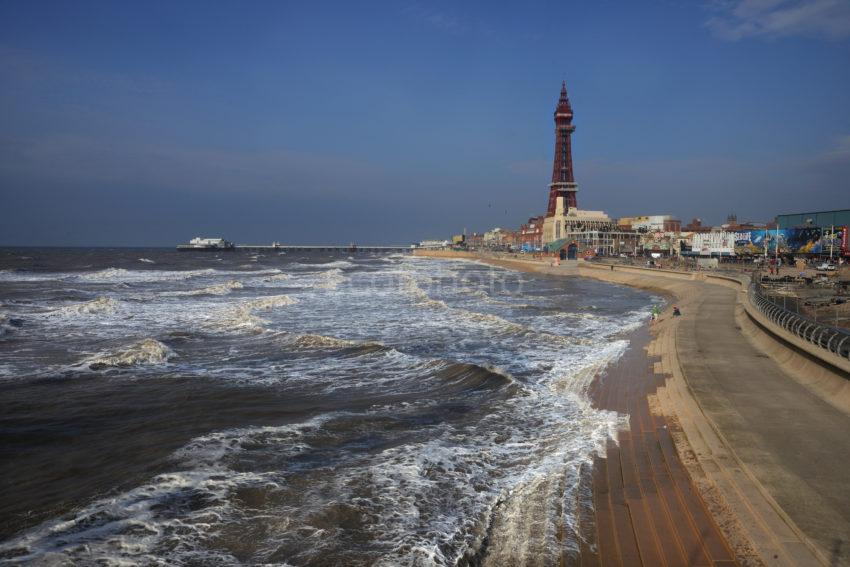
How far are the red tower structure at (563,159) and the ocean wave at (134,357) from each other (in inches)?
5662

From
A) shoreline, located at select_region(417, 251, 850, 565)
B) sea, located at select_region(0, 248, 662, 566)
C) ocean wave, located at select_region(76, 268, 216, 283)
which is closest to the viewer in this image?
shoreline, located at select_region(417, 251, 850, 565)

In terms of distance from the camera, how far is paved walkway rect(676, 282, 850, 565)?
18.2ft

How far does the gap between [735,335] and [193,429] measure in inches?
640

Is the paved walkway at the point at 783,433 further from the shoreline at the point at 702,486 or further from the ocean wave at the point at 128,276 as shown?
the ocean wave at the point at 128,276

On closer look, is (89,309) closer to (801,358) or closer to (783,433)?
(783,433)

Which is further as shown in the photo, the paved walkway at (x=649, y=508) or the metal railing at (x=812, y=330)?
the metal railing at (x=812, y=330)

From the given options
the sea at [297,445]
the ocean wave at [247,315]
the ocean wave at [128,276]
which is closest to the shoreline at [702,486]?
the sea at [297,445]

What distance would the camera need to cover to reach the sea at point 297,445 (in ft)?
19.6

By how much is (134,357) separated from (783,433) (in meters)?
16.3

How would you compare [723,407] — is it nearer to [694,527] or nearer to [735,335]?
Result: [694,527]

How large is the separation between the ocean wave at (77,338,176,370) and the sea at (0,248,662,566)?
9cm

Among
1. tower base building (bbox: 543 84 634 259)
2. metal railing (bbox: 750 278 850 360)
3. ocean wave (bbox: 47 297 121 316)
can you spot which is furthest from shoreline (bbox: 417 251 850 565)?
tower base building (bbox: 543 84 634 259)

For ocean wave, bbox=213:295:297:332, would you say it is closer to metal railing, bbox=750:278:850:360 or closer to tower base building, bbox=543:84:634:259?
metal railing, bbox=750:278:850:360

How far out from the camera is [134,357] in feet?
51.4
